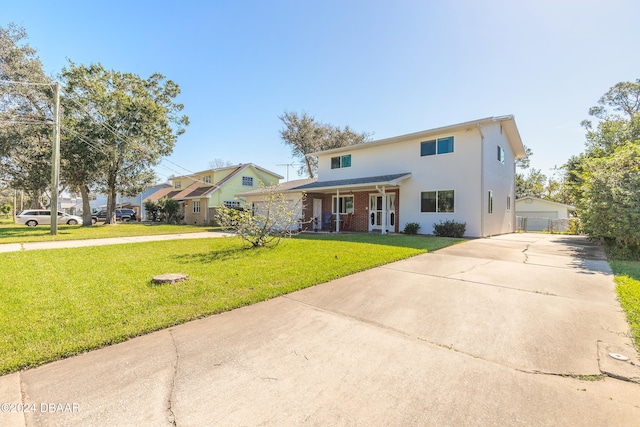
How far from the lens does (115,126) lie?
2133cm

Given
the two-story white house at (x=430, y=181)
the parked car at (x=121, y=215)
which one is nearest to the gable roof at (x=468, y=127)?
the two-story white house at (x=430, y=181)

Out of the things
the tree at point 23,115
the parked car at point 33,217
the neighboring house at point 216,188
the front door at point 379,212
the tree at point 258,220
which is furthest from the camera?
the neighboring house at point 216,188

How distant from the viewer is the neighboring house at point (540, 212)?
26.5m

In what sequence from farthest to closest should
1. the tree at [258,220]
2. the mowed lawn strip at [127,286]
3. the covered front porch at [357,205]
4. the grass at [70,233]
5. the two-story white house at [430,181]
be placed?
the covered front porch at [357,205], the two-story white house at [430,181], the grass at [70,233], the tree at [258,220], the mowed lawn strip at [127,286]

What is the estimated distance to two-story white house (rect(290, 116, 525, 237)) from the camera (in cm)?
1392

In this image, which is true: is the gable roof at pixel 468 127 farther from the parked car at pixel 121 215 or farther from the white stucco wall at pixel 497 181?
the parked car at pixel 121 215

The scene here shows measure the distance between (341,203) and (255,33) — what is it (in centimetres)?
1063

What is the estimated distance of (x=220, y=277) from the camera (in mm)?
5844

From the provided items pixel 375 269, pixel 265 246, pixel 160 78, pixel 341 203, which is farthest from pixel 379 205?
pixel 160 78

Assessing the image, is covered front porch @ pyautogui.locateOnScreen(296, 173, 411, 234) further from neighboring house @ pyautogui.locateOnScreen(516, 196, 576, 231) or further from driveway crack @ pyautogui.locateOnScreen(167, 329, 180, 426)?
neighboring house @ pyautogui.locateOnScreen(516, 196, 576, 231)

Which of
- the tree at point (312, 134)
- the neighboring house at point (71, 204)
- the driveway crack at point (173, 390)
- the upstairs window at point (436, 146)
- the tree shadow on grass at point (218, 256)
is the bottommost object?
the driveway crack at point (173, 390)

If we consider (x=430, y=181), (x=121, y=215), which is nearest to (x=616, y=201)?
(x=430, y=181)

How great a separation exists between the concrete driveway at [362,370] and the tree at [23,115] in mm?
24092

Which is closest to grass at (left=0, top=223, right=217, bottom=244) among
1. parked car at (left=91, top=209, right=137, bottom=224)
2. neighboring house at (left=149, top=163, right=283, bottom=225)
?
neighboring house at (left=149, top=163, right=283, bottom=225)
